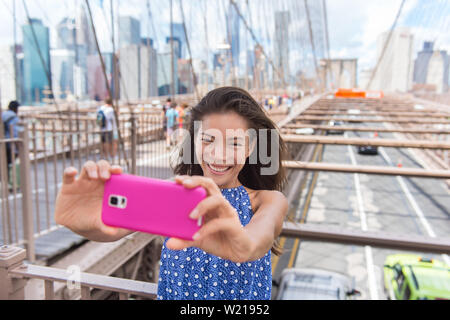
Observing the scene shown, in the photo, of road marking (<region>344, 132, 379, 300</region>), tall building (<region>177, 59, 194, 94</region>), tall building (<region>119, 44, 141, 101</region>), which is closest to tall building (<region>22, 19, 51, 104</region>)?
tall building (<region>119, 44, 141, 101</region>)

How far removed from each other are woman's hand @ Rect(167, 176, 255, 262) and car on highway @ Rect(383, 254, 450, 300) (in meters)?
8.28

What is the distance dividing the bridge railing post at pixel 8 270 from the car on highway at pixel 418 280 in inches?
313

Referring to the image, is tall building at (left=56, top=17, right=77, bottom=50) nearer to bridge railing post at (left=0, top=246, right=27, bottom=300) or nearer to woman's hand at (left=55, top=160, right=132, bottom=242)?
bridge railing post at (left=0, top=246, right=27, bottom=300)

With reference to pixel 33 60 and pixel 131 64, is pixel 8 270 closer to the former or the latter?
pixel 33 60

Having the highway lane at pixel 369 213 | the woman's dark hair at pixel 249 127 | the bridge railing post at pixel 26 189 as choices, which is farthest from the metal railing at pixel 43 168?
the highway lane at pixel 369 213

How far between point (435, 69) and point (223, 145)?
76.6 ft

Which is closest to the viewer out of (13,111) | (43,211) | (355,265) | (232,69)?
(43,211)

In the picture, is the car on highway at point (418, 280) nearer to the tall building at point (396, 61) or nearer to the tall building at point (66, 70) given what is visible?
the tall building at point (66, 70)

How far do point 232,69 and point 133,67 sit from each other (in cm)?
416

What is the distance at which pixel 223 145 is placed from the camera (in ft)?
3.55

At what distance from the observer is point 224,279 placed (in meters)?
1.11
